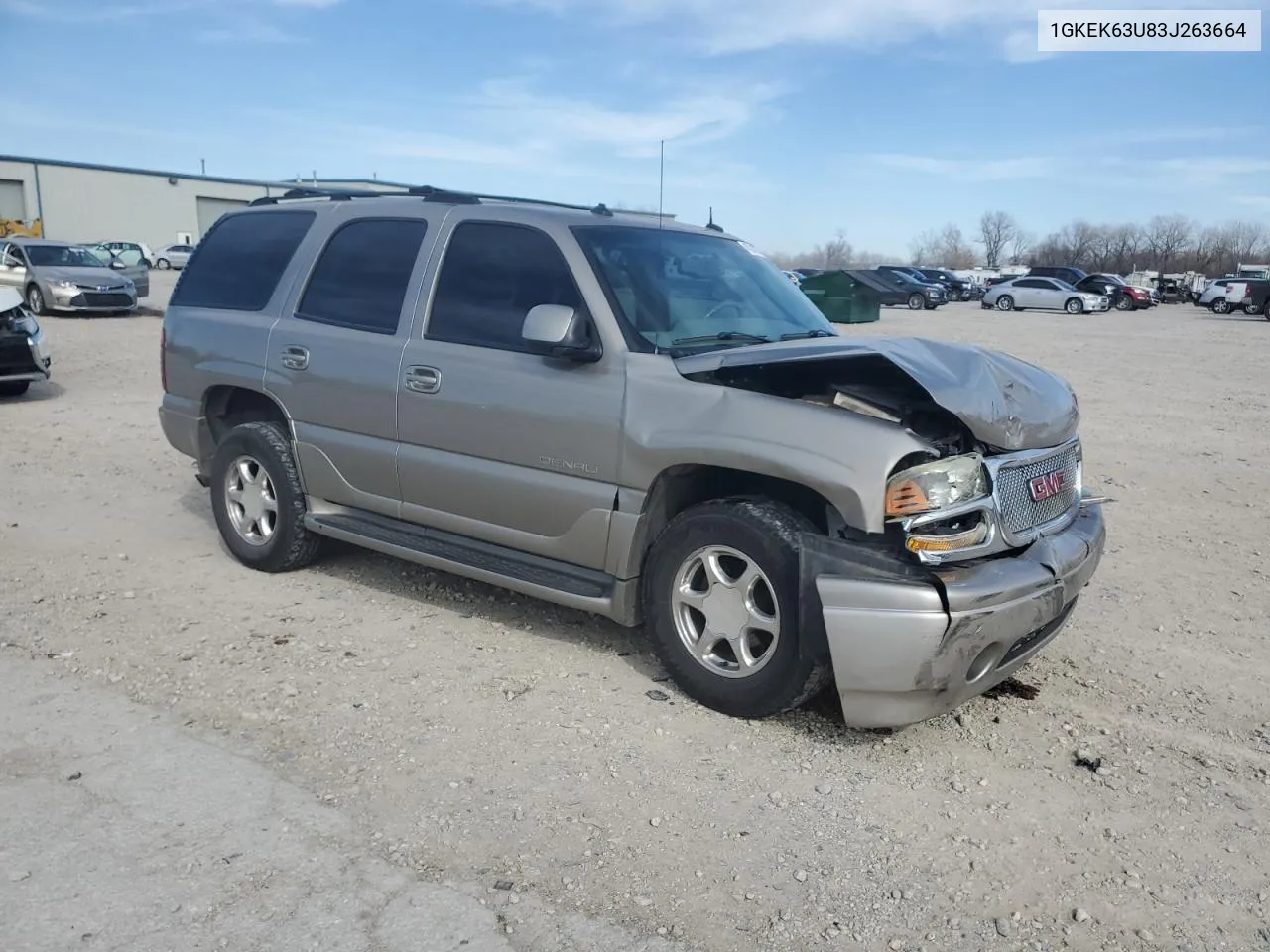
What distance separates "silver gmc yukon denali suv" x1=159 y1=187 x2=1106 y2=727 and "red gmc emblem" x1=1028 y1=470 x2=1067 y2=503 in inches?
0.6

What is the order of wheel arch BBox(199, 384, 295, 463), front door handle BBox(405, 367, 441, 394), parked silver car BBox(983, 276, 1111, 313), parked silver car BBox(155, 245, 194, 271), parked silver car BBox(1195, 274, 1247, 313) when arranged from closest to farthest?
front door handle BBox(405, 367, 441, 394) < wheel arch BBox(199, 384, 295, 463) < parked silver car BBox(1195, 274, 1247, 313) < parked silver car BBox(983, 276, 1111, 313) < parked silver car BBox(155, 245, 194, 271)

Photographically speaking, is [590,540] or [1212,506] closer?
[590,540]

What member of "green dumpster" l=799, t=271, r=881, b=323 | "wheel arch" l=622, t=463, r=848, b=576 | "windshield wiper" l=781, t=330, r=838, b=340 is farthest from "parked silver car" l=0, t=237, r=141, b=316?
"wheel arch" l=622, t=463, r=848, b=576

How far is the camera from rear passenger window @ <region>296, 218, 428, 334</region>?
498 centimetres

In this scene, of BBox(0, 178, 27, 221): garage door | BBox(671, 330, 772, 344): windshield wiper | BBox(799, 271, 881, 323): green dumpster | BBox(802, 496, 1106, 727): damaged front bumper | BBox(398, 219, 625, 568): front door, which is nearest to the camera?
BBox(802, 496, 1106, 727): damaged front bumper

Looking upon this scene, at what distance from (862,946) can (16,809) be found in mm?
2574

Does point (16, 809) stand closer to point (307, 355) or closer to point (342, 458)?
point (342, 458)

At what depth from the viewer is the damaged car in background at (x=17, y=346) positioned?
10.8 metres

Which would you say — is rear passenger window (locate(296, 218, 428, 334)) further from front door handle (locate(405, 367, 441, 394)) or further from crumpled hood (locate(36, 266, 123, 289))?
crumpled hood (locate(36, 266, 123, 289))

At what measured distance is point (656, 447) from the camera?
4027 millimetres

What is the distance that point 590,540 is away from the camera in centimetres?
427

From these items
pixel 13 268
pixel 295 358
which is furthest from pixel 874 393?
pixel 13 268

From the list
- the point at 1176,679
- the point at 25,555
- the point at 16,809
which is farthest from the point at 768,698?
the point at 25,555

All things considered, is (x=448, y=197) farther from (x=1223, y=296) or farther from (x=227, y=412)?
(x=1223, y=296)
